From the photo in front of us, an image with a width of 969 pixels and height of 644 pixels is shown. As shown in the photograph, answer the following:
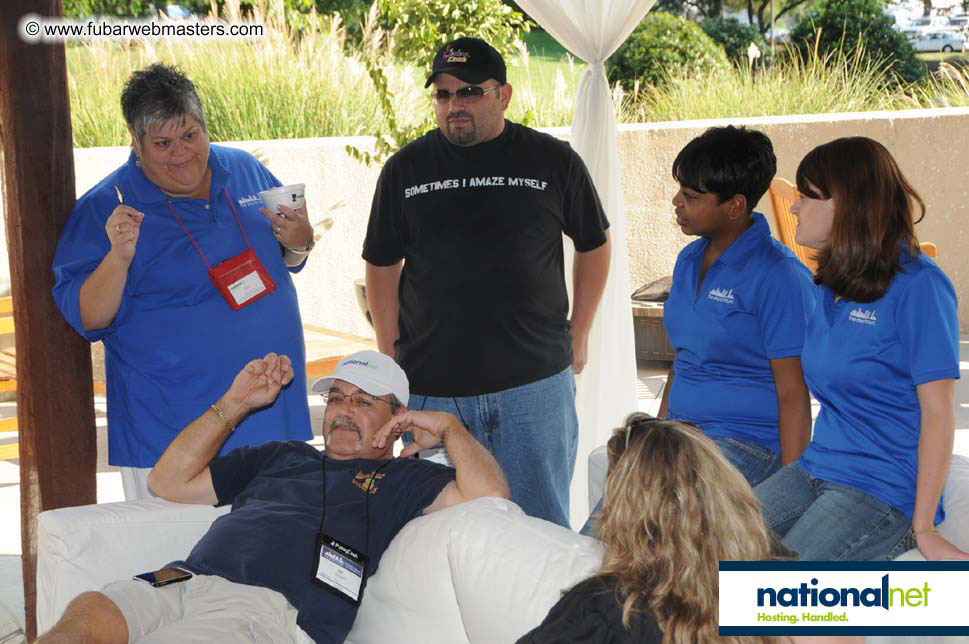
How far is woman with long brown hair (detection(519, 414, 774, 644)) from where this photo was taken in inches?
77.3

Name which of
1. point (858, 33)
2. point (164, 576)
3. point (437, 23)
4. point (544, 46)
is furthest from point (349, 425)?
point (544, 46)

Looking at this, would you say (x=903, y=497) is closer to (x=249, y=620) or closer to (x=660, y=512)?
(x=660, y=512)

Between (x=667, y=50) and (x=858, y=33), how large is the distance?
3770 mm

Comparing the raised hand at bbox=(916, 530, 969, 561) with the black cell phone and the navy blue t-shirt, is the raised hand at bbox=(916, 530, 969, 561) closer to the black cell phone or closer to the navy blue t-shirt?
the navy blue t-shirt

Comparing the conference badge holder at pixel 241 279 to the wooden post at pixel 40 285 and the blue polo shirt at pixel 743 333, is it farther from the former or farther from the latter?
the blue polo shirt at pixel 743 333

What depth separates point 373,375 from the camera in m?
3.04

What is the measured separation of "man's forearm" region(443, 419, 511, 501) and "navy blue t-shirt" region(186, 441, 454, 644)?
0.29ft

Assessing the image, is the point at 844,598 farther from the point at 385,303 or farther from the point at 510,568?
the point at 385,303

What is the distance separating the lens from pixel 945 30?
2152 centimetres

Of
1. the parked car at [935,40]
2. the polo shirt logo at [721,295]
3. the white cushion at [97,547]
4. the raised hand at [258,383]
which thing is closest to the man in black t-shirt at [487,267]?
the raised hand at [258,383]

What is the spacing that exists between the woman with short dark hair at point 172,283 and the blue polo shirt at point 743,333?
1.18 meters

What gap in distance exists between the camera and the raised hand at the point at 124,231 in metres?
3.05

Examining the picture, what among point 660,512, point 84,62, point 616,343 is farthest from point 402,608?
point 84,62

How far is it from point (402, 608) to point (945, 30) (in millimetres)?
21663
